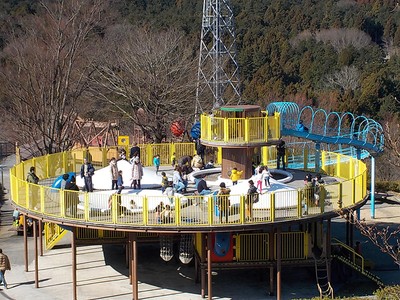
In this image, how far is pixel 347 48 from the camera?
99375 mm

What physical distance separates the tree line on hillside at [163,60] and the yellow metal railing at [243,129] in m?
5.09

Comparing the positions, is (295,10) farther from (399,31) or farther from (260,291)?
A: (260,291)

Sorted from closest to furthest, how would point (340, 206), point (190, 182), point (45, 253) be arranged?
1. point (340, 206)
2. point (190, 182)
3. point (45, 253)

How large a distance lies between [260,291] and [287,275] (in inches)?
100

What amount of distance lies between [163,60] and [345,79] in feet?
123

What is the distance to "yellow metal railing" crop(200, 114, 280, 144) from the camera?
31891 mm

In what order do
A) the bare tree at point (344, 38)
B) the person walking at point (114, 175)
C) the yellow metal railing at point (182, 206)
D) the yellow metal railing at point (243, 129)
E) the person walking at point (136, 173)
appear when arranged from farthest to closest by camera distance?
the bare tree at point (344, 38)
the yellow metal railing at point (243, 129)
the person walking at point (114, 175)
the person walking at point (136, 173)
the yellow metal railing at point (182, 206)

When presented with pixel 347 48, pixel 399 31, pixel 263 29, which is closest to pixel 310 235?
pixel 347 48

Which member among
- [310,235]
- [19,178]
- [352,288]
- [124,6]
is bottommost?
[352,288]

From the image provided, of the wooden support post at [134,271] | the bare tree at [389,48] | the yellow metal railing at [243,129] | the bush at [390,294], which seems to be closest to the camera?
the bush at [390,294]

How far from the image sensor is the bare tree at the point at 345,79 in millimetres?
89425

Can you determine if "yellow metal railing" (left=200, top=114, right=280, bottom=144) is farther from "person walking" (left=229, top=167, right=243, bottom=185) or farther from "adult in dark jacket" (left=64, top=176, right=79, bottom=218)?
"adult in dark jacket" (left=64, top=176, right=79, bottom=218)

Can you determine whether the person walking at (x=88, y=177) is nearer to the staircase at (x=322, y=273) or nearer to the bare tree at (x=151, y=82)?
the staircase at (x=322, y=273)

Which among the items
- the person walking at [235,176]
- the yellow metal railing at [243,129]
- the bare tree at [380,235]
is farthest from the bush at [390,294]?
the yellow metal railing at [243,129]
